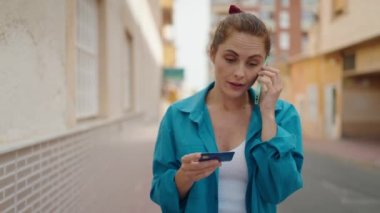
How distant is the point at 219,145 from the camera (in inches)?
73.0

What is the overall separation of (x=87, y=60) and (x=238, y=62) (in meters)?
4.62

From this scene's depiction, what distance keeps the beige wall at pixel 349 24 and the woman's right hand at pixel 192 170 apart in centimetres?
1228

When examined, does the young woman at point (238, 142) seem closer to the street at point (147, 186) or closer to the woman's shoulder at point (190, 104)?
the woman's shoulder at point (190, 104)

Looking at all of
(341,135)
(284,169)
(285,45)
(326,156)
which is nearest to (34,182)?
(284,169)

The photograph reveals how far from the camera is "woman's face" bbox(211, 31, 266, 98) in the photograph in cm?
181

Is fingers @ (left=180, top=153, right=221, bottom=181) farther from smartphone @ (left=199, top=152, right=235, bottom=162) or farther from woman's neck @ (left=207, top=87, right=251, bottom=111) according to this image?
woman's neck @ (left=207, top=87, right=251, bottom=111)

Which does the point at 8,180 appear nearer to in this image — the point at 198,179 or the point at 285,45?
the point at 198,179

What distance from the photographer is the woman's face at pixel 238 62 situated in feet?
5.94

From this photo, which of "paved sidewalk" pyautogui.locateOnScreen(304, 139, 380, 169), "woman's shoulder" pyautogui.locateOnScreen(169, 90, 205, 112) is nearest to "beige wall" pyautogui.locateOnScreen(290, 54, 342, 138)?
"paved sidewalk" pyautogui.locateOnScreen(304, 139, 380, 169)

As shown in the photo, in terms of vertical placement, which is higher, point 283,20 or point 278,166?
point 283,20

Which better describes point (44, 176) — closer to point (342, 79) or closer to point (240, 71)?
point (240, 71)

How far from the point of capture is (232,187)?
72.4 inches

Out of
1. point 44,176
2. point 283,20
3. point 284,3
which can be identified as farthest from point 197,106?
point 283,20

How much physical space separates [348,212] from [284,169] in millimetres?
4634
